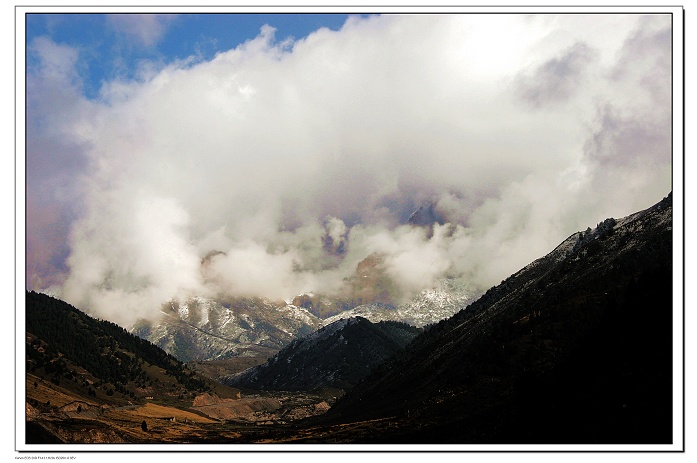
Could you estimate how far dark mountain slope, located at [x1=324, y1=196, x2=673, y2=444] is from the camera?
45719 millimetres

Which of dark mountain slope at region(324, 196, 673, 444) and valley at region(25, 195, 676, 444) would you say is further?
valley at region(25, 195, 676, 444)

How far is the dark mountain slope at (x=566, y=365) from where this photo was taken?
45719mm

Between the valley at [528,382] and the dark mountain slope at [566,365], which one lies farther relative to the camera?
the valley at [528,382]

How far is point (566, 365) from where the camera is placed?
205 ft

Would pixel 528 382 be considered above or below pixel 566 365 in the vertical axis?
below

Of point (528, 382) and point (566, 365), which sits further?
point (528, 382)
